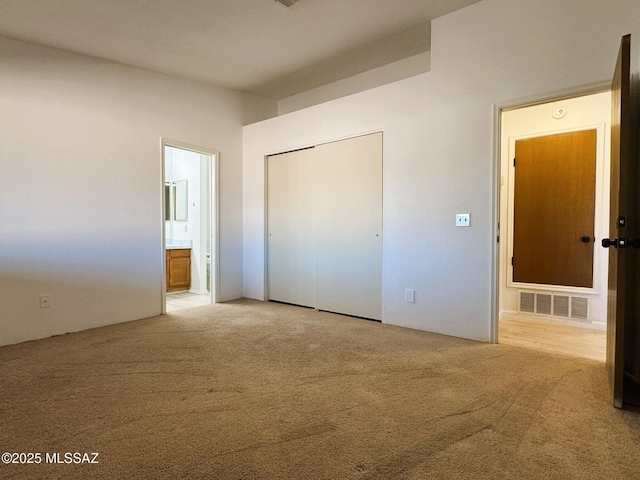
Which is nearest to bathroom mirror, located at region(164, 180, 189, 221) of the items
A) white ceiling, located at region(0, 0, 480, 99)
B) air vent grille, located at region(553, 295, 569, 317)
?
white ceiling, located at region(0, 0, 480, 99)

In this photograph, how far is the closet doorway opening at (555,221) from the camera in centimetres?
371

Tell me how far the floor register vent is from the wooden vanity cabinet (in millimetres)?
4937

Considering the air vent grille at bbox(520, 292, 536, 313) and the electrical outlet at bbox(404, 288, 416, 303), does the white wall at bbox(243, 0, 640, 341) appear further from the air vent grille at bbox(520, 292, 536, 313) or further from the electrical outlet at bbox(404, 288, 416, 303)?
the air vent grille at bbox(520, 292, 536, 313)

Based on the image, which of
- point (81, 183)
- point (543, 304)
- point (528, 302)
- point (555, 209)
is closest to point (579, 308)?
point (543, 304)

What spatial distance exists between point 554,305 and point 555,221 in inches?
36.8

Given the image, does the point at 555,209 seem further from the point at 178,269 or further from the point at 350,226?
the point at 178,269

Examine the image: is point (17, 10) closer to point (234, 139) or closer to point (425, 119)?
point (234, 139)

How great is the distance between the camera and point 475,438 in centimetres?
169

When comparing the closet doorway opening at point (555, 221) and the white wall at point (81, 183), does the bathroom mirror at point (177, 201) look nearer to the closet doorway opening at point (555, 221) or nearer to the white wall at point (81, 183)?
the white wall at point (81, 183)

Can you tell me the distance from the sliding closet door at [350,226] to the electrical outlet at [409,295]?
0.32 meters

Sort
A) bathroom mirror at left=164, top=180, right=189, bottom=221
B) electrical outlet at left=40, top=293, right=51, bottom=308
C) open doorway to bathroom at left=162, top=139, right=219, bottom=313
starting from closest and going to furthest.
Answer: electrical outlet at left=40, top=293, right=51, bottom=308 → open doorway to bathroom at left=162, top=139, right=219, bottom=313 → bathroom mirror at left=164, top=180, right=189, bottom=221

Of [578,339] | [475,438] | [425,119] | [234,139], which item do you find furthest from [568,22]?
[234,139]

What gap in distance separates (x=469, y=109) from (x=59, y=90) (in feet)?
12.7

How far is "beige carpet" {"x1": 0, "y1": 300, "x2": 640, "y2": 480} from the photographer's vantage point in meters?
1.51
